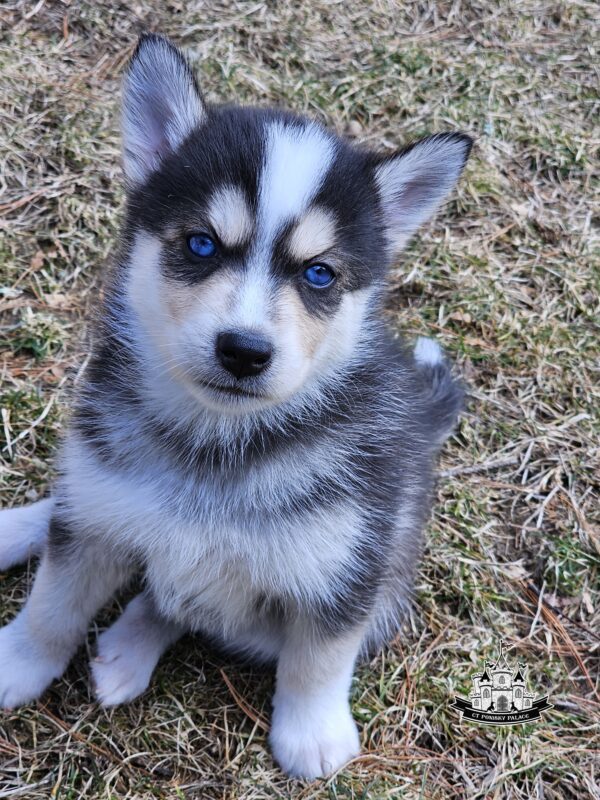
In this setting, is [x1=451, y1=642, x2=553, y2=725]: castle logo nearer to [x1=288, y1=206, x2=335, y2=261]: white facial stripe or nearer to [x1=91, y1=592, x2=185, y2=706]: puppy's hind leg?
[x1=91, y1=592, x2=185, y2=706]: puppy's hind leg

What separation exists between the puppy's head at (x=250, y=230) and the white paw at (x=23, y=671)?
1269 millimetres

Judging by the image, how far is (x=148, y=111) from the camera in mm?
2660

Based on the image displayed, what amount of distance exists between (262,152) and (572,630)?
8.18ft

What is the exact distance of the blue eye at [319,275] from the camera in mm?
2445

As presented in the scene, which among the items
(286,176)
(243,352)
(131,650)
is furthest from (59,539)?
(286,176)

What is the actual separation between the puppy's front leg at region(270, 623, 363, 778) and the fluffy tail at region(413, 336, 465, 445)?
47.5 inches

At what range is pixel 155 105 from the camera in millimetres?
2652

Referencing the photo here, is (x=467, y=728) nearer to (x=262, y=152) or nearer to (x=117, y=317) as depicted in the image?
(x=117, y=317)

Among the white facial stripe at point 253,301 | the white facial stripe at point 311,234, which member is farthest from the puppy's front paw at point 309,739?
the white facial stripe at point 311,234

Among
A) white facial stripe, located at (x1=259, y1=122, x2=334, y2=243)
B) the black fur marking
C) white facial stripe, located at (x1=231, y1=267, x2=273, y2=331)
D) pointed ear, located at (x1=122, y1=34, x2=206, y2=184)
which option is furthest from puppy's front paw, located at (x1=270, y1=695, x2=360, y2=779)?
pointed ear, located at (x1=122, y1=34, x2=206, y2=184)

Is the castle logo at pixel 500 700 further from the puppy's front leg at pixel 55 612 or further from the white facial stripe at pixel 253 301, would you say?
the white facial stripe at pixel 253 301

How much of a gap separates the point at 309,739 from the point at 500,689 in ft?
2.85

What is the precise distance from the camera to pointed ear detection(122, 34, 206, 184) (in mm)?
2523

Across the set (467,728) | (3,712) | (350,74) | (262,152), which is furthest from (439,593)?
(350,74)
